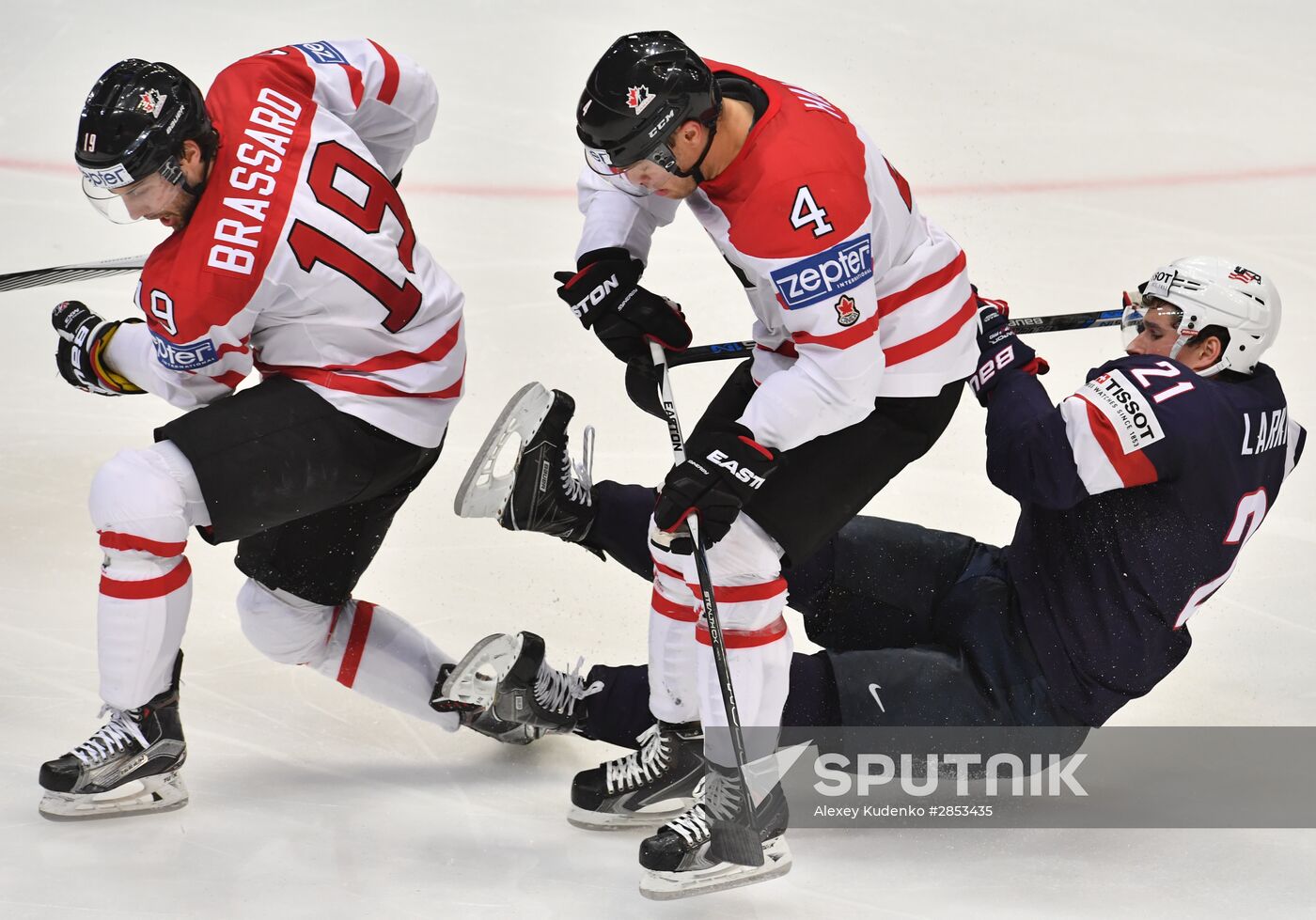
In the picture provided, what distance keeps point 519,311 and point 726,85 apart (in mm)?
2365

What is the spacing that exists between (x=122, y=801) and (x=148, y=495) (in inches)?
23.0

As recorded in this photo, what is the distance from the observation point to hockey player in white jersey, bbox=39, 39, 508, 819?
2.45 m

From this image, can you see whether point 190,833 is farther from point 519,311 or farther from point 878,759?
point 519,311

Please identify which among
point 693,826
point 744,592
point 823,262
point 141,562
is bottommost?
point 693,826

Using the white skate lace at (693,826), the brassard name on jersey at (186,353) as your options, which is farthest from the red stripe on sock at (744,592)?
the brassard name on jersey at (186,353)

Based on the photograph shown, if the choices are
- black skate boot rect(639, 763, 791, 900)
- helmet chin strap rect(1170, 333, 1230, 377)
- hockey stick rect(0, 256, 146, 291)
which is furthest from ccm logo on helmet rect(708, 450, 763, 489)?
hockey stick rect(0, 256, 146, 291)

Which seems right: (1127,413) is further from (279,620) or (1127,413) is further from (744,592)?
(279,620)

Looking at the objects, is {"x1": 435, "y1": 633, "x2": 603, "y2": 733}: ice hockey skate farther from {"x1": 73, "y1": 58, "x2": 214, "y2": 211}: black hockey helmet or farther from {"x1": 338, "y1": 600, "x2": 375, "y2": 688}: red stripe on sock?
{"x1": 73, "y1": 58, "x2": 214, "y2": 211}: black hockey helmet

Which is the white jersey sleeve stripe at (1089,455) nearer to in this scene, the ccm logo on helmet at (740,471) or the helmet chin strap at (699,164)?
the ccm logo on helmet at (740,471)

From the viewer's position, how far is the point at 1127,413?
2.52m

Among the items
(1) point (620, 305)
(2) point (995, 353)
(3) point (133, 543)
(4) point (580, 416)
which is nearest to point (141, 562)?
(3) point (133, 543)

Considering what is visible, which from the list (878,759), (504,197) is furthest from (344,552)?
(504,197)

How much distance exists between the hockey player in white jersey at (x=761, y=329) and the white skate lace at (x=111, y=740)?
939 millimetres

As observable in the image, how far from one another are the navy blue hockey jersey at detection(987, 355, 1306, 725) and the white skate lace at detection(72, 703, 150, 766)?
1628mm
